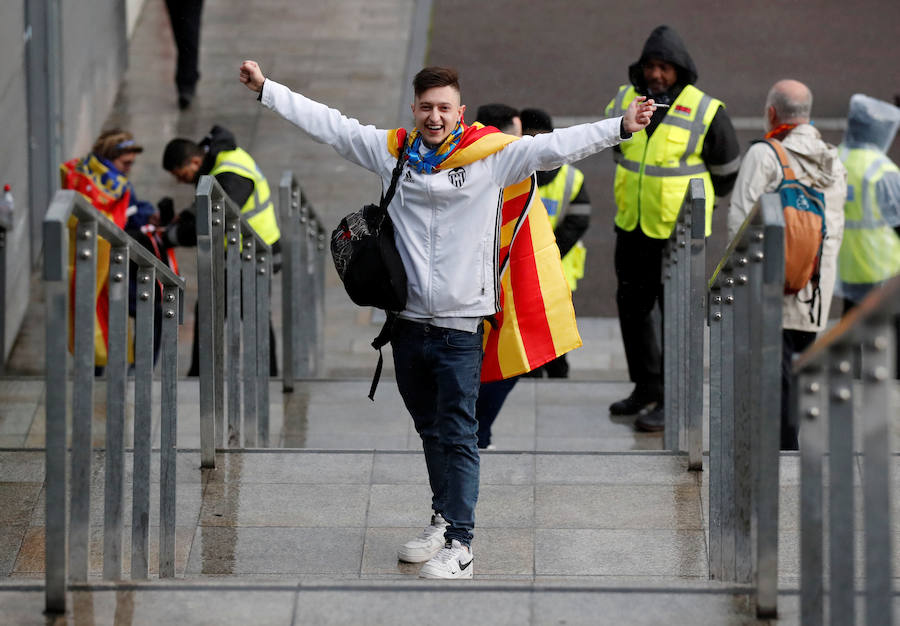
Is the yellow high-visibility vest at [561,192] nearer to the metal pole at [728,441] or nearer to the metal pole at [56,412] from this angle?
the metal pole at [728,441]

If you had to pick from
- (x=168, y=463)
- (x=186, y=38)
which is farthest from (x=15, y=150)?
(x=168, y=463)

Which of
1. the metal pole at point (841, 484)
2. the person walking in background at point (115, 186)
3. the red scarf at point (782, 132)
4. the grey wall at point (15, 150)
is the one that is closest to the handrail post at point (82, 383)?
the metal pole at point (841, 484)

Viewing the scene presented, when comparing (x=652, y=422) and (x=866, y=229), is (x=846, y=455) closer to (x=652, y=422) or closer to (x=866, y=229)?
(x=652, y=422)

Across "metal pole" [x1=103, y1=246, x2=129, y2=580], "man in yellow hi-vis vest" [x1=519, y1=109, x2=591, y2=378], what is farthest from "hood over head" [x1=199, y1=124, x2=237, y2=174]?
"metal pole" [x1=103, y1=246, x2=129, y2=580]

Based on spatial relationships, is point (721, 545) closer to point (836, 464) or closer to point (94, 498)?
point (836, 464)

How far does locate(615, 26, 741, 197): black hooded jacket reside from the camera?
6.20 meters

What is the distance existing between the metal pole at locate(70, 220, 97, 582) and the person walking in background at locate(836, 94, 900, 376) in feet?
15.4

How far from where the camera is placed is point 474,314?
4.30 metres

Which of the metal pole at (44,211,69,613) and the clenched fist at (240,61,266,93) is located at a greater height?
the clenched fist at (240,61,266,93)

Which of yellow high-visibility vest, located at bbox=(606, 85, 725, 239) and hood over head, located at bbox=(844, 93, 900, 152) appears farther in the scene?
hood over head, located at bbox=(844, 93, 900, 152)

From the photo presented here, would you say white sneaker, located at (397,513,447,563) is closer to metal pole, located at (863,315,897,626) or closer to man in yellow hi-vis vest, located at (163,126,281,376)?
metal pole, located at (863,315,897,626)

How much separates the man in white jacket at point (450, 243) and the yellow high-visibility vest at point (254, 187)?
114 inches

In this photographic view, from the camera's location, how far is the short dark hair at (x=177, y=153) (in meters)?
7.52

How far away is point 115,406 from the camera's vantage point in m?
3.75
